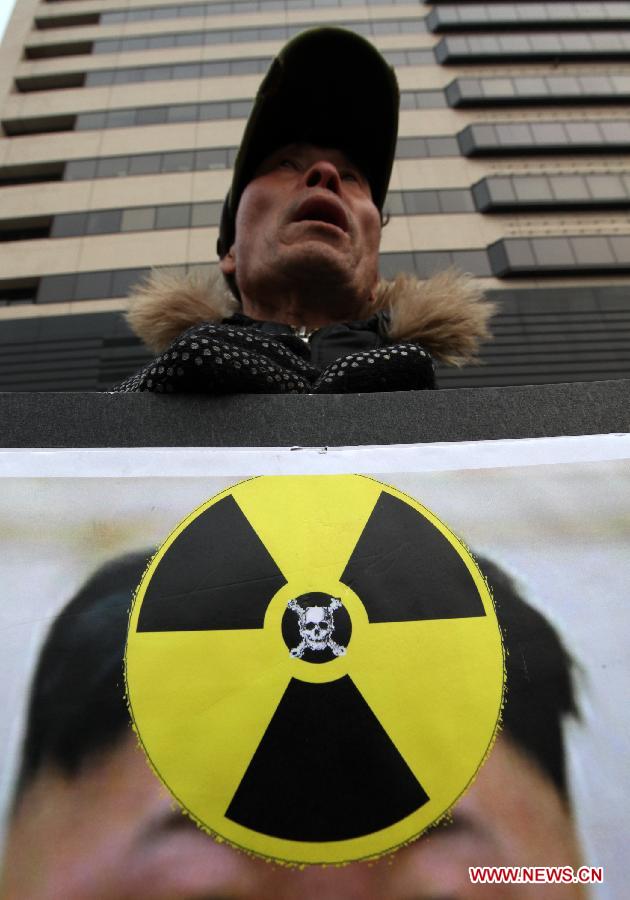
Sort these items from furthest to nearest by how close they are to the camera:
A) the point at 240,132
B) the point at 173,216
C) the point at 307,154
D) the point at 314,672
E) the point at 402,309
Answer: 1. the point at 240,132
2. the point at 173,216
3. the point at 307,154
4. the point at 402,309
5. the point at 314,672

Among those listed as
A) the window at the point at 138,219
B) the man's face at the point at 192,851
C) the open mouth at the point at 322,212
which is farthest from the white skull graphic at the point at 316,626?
the window at the point at 138,219

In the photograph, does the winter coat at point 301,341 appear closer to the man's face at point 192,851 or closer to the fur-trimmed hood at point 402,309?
the fur-trimmed hood at point 402,309

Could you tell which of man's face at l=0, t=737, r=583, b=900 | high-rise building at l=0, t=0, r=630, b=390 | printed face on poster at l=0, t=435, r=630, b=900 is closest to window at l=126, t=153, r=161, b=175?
high-rise building at l=0, t=0, r=630, b=390

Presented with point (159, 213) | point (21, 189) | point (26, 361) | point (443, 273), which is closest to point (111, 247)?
point (159, 213)

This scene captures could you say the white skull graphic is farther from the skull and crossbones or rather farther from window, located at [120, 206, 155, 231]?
window, located at [120, 206, 155, 231]

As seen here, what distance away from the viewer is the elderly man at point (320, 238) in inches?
75.1

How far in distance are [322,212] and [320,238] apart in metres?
0.12

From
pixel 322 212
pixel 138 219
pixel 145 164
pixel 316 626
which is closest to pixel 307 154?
pixel 322 212

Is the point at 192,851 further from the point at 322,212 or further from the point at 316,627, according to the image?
the point at 322,212

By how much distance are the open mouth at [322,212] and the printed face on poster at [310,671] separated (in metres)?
1.42

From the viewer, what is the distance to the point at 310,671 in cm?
70

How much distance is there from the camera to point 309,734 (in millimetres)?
655

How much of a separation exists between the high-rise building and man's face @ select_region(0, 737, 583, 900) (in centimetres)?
795

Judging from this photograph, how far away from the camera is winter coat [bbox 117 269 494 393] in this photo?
1124mm
